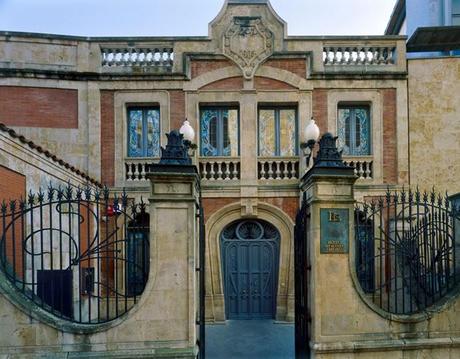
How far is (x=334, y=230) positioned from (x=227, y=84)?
7.52 meters

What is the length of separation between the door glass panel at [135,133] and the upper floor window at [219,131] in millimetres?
1890

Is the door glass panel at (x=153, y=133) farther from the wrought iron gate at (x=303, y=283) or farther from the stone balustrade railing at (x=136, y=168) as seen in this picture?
the wrought iron gate at (x=303, y=283)

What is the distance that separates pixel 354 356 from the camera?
602cm

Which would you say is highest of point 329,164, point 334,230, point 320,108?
point 320,108

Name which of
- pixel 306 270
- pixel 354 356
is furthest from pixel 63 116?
pixel 354 356

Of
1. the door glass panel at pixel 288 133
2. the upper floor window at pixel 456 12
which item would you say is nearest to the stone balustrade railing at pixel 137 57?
the door glass panel at pixel 288 133

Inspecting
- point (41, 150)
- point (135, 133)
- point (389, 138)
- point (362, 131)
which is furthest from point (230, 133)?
point (41, 150)

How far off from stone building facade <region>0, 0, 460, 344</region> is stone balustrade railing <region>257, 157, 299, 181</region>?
3cm

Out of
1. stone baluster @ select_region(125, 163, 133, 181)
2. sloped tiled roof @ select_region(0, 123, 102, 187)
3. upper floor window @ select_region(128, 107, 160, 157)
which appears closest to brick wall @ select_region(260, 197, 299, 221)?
upper floor window @ select_region(128, 107, 160, 157)

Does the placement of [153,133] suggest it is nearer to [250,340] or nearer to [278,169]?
[278,169]

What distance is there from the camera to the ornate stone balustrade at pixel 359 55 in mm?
12695

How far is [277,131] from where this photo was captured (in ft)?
42.2

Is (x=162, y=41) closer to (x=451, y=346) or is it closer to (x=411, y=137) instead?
(x=411, y=137)

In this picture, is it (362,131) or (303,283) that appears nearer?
(303,283)
